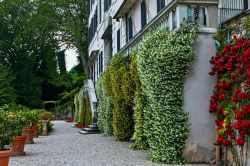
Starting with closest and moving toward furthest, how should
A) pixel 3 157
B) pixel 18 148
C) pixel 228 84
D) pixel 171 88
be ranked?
pixel 3 157 < pixel 228 84 < pixel 171 88 < pixel 18 148

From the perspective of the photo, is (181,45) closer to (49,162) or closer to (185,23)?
(185,23)

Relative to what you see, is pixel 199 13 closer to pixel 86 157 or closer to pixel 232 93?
pixel 232 93

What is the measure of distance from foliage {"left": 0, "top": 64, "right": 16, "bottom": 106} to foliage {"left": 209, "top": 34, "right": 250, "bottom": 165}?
38920mm

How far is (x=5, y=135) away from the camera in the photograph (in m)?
10.4

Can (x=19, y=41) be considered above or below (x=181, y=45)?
above

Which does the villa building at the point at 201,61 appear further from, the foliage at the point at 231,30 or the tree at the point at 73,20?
the tree at the point at 73,20

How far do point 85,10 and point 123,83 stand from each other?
34107 mm

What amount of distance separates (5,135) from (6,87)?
39.2m

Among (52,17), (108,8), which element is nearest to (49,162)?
(108,8)

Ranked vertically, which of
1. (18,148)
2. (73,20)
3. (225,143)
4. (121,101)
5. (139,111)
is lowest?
(18,148)

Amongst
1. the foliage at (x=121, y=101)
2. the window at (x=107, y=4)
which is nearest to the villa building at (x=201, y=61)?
the foliage at (x=121, y=101)

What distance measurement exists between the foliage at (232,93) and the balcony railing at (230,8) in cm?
144

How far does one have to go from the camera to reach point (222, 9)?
11.2m

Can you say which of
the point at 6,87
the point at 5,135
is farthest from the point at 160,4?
the point at 6,87
